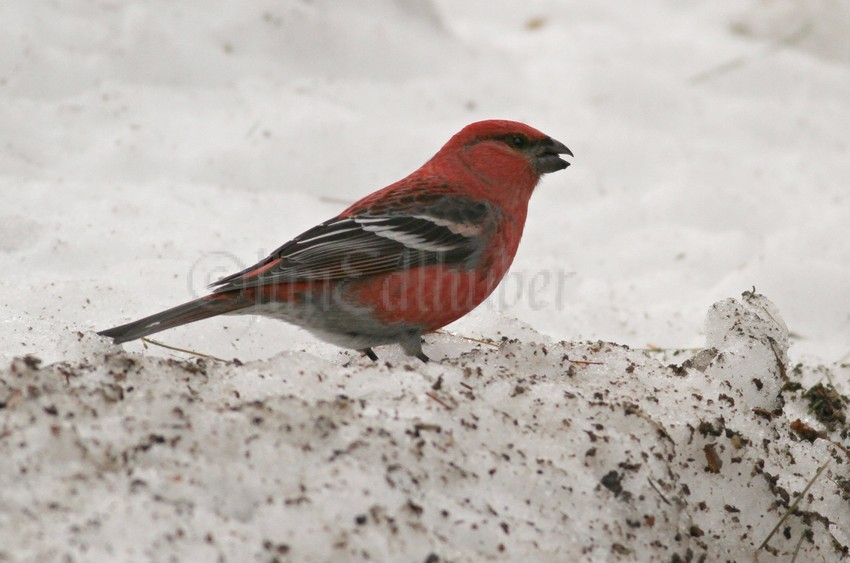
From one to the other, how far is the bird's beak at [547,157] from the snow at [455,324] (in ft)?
2.28

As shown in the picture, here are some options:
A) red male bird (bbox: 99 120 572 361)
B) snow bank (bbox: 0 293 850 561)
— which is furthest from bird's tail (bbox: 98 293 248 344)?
snow bank (bbox: 0 293 850 561)

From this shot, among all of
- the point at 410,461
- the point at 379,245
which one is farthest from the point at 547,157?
the point at 410,461

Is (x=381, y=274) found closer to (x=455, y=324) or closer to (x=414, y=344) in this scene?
(x=414, y=344)

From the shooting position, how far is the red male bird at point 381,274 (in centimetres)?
365

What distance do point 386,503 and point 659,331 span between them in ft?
9.51

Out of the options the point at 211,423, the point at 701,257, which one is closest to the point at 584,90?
the point at 701,257

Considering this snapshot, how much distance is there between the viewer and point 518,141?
4.27 m

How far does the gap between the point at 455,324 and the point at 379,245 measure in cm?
76


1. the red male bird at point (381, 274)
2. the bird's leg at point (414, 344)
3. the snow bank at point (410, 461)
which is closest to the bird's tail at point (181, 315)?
the red male bird at point (381, 274)

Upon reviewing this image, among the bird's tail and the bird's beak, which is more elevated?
the bird's beak

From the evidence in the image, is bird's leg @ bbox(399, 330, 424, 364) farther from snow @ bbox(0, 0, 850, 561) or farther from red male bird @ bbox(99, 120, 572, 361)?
snow @ bbox(0, 0, 850, 561)

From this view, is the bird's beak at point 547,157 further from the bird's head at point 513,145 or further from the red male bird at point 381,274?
the red male bird at point 381,274

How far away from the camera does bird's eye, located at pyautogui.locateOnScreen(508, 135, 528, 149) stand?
4268mm

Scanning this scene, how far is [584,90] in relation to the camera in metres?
7.30
